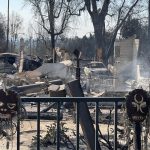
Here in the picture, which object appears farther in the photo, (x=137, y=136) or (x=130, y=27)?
Result: (x=130, y=27)

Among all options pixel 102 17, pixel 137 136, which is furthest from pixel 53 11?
pixel 137 136

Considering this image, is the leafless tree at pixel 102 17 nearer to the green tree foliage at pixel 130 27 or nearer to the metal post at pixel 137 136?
the green tree foliage at pixel 130 27

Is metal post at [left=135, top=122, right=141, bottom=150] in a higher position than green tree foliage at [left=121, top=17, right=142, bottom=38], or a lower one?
lower

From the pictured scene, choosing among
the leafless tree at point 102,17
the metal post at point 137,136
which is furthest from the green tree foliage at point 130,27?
the metal post at point 137,136

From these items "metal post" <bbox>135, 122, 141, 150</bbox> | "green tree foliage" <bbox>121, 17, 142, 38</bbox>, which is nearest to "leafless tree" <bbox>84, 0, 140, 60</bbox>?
"green tree foliage" <bbox>121, 17, 142, 38</bbox>

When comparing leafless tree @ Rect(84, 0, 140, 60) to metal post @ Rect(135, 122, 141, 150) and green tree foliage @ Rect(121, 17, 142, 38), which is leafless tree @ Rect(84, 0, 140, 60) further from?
metal post @ Rect(135, 122, 141, 150)

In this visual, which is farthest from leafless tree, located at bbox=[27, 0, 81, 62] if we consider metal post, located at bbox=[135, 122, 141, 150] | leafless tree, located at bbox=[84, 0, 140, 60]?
metal post, located at bbox=[135, 122, 141, 150]

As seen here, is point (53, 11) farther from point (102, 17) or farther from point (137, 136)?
point (137, 136)

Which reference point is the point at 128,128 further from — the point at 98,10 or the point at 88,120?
the point at 98,10

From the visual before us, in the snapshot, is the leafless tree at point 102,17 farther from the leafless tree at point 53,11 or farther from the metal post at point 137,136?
the metal post at point 137,136

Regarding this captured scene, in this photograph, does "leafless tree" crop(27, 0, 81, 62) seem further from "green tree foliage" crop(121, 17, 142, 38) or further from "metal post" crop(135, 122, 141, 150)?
"metal post" crop(135, 122, 141, 150)

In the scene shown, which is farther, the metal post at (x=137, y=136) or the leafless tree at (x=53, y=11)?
the leafless tree at (x=53, y=11)

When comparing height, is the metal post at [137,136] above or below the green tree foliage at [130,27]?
below

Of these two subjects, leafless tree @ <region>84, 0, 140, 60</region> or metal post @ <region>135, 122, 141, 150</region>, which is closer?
metal post @ <region>135, 122, 141, 150</region>
